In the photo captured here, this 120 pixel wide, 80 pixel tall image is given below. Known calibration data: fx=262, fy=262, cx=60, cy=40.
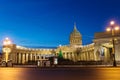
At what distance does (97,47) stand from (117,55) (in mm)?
6343

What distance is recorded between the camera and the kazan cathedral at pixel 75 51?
74.0 meters

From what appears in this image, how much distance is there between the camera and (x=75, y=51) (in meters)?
118

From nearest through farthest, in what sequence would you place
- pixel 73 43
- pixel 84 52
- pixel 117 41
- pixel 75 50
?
pixel 117 41
pixel 84 52
pixel 75 50
pixel 73 43

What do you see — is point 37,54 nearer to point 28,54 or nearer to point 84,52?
point 28,54

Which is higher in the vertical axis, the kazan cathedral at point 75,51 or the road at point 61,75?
the kazan cathedral at point 75,51

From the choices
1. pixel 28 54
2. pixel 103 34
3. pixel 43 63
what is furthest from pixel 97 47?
pixel 28 54

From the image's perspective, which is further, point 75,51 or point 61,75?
point 75,51

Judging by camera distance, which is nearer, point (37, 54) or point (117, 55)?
point (117, 55)

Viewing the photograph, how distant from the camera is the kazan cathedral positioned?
74.0 m

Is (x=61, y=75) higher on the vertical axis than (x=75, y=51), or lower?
lower

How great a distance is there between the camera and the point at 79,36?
13575 cm

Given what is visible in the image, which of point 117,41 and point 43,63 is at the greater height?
point 117,41

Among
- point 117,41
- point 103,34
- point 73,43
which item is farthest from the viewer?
point 73,43

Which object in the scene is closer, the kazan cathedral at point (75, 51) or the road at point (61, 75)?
the road at point (61, 75)
